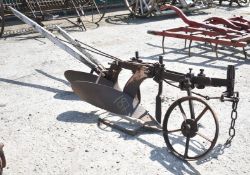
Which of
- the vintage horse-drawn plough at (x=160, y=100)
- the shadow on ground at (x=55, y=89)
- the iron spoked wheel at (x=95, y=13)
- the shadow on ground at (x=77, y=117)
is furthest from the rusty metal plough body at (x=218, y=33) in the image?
the iron spoked wheel at (x=95, y=13)

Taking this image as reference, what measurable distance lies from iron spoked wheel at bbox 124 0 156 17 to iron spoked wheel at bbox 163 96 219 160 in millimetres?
6915

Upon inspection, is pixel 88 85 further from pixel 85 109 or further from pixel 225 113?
pixel 225 113

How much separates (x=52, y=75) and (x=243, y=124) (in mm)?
3339

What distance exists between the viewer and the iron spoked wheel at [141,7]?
36.7 feet

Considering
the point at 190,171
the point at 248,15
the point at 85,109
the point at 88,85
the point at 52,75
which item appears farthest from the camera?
the point at 248,15

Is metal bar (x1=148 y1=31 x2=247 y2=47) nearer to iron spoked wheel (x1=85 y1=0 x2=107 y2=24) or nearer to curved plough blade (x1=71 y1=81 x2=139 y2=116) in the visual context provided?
curved plough blade (x1=71 y1=81 x2=139 y2=116)

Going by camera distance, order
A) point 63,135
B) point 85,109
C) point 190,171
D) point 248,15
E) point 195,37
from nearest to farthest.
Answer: point 190,171, point 63,135, point 85,109, point 195,37, point 248,15

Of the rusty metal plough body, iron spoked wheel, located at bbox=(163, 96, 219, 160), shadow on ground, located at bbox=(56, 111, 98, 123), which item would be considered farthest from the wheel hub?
the rusty metal plough body

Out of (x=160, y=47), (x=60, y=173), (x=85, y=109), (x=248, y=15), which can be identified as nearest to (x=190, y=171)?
(x=60, y=173)

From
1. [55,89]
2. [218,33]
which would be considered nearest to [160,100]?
[55,89]

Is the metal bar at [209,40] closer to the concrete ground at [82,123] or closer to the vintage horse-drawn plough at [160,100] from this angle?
the concrete ground at [82,123]

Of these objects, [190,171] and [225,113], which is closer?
[190,171]

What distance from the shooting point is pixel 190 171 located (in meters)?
3.56

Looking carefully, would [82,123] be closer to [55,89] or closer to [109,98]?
[109,98]
